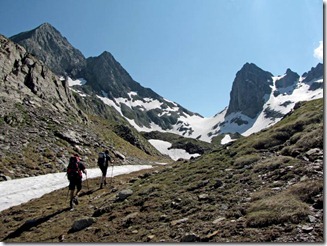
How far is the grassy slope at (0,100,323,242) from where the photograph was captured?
360 inches

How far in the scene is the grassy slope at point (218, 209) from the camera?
9.15 meters

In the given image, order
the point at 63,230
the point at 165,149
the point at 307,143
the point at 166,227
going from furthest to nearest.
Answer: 1. the point at 165,149
2. the point at 307,143
3. the point at 63,230
4. the point at 166,227

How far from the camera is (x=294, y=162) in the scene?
14.3m

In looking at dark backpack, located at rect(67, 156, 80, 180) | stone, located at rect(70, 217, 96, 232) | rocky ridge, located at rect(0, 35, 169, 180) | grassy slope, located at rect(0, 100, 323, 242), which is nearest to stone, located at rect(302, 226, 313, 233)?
grassy slope, located at rect(0, 100, 323, 242)

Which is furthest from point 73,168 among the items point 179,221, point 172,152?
point 172,152

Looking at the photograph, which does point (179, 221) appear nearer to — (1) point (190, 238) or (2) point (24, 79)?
(1) point (190, 238)

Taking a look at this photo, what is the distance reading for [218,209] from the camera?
11609mm

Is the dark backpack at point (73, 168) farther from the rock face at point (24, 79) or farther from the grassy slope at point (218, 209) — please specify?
the rock face at point (24, 79)

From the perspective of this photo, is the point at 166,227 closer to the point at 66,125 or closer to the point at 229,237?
the point at 229,237

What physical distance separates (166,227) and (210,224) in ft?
5.57

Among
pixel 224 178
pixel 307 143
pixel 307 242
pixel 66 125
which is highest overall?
pixel 66 125

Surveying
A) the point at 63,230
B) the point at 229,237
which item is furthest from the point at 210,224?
the point at 63,230

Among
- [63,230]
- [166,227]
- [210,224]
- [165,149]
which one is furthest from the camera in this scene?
[165,149]

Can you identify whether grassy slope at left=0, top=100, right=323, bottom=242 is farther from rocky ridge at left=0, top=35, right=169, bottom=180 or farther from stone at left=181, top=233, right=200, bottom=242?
rocky ridge at left=0, top=35, right=169, bottom=180
